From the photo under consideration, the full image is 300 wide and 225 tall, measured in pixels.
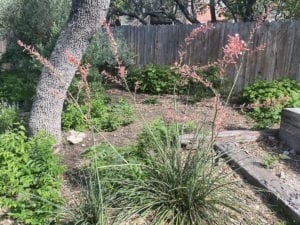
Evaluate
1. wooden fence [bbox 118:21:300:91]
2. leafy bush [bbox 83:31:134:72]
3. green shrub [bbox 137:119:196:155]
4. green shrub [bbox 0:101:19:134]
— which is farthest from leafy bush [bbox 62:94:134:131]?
wooden fence [bbox 118:21:300:91]

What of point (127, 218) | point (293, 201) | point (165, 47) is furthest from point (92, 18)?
point (165, 47)

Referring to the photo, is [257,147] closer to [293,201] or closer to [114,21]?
[293,201]

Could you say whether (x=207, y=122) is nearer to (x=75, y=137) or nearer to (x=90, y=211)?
(x=75, y=137)

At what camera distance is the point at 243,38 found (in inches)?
287

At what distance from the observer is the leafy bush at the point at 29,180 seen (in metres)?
2.59

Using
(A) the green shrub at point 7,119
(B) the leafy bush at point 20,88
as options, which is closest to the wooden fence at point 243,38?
(B) the leafy bush at point 20,88

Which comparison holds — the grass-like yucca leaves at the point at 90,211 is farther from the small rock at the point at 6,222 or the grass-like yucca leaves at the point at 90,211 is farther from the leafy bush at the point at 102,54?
the leafy bush at the point at 102,54

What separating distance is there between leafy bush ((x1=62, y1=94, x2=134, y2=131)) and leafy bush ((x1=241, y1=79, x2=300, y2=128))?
72.5 inches

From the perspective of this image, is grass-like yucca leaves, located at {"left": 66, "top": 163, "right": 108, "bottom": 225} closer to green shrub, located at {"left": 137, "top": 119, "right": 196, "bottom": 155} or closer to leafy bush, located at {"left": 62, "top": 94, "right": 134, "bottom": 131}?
green shrub, located at {"left": 137, "top": 119, "right": 196, "bottom": 155}

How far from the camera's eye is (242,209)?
2.68 meters

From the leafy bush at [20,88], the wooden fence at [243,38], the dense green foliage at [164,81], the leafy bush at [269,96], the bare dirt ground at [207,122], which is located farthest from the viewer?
the dense green foliage at [164,81]

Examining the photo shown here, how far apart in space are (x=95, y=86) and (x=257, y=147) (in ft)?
10.3

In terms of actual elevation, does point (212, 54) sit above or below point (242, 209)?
above

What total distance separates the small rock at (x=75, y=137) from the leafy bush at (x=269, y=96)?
2358 millimetres
